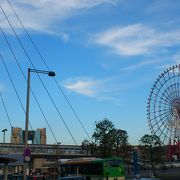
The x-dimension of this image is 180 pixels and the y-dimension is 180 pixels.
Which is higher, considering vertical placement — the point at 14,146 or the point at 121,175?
the point at 14,146

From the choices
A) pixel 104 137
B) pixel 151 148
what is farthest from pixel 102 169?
pixel 151 148

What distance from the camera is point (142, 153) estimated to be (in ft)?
348

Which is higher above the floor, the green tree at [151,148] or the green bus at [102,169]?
the green tree at [151,148]

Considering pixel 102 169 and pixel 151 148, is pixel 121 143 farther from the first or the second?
pixel 102 169

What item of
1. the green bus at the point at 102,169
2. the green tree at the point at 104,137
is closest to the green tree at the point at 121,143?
the green tree at the point at 104,137

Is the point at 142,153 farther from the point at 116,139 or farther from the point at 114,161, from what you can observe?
the point at 114,161

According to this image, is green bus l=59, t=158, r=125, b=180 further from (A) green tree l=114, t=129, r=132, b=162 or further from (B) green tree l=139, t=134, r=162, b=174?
(B) green tree l=139, t=134, r=162, b=174

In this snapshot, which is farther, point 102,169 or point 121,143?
point 121,143

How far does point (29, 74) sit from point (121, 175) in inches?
678

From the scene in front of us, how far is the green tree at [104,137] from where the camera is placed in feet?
263

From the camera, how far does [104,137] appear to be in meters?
80.0

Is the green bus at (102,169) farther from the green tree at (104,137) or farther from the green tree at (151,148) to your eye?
the green tree at (151,148)

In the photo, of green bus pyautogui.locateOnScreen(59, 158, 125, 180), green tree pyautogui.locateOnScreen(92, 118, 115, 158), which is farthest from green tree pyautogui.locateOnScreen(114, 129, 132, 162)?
green bus pyautogui.locateOnScreen(59, 158, 125, 180)

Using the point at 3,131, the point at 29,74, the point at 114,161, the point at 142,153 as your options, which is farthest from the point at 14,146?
the point at 29,74
